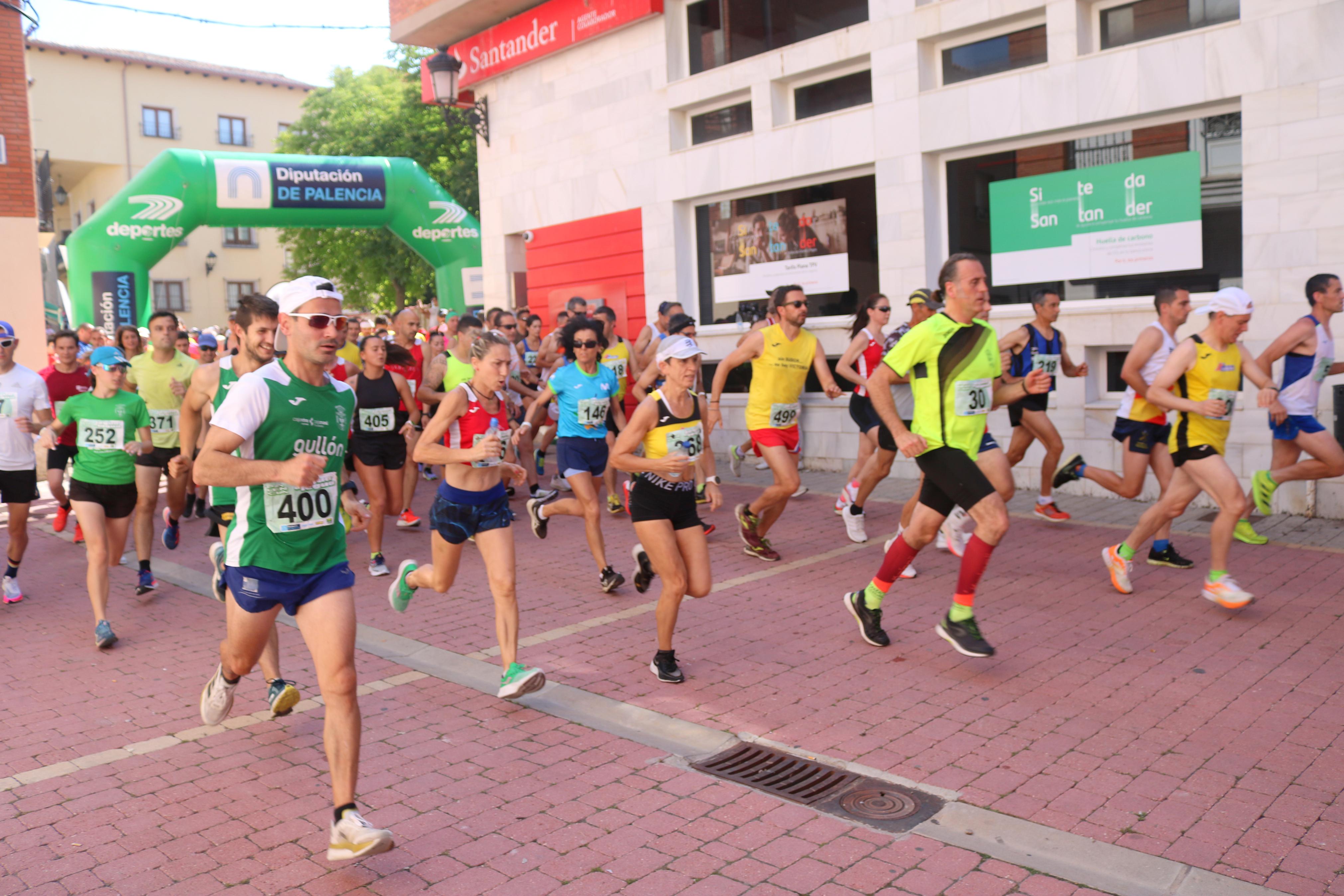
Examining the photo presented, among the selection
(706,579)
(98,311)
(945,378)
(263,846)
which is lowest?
(263,846)

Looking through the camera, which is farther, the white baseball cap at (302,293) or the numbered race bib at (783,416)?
the numbered race bib at (783,416)

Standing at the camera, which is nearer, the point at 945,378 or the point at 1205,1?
the point at 945,378

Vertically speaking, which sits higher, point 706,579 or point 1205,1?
point 1205,1

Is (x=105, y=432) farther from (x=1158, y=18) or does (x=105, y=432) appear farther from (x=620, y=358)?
(x=1158, y=18)

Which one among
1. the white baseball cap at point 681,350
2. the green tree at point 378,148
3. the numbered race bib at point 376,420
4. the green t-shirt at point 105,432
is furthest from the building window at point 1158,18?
the green tree at point 378,148

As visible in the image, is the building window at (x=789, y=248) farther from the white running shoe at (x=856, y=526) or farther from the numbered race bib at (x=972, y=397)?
the numbered race bib at (x=972, y=397)

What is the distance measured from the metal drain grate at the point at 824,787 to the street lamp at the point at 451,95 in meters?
Result: 14.2

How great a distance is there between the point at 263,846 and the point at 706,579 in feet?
8.42

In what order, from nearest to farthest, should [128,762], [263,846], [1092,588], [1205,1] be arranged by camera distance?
[263,846]
[128,762]
[1092,588]
[1205,1]

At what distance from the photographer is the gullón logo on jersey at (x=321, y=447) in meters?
4.02

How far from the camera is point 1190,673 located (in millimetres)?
5355

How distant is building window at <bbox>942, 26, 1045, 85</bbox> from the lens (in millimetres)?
10633

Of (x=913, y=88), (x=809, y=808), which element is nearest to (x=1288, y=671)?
(x=809, y=808)

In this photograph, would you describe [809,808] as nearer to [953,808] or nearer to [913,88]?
[953,808]
